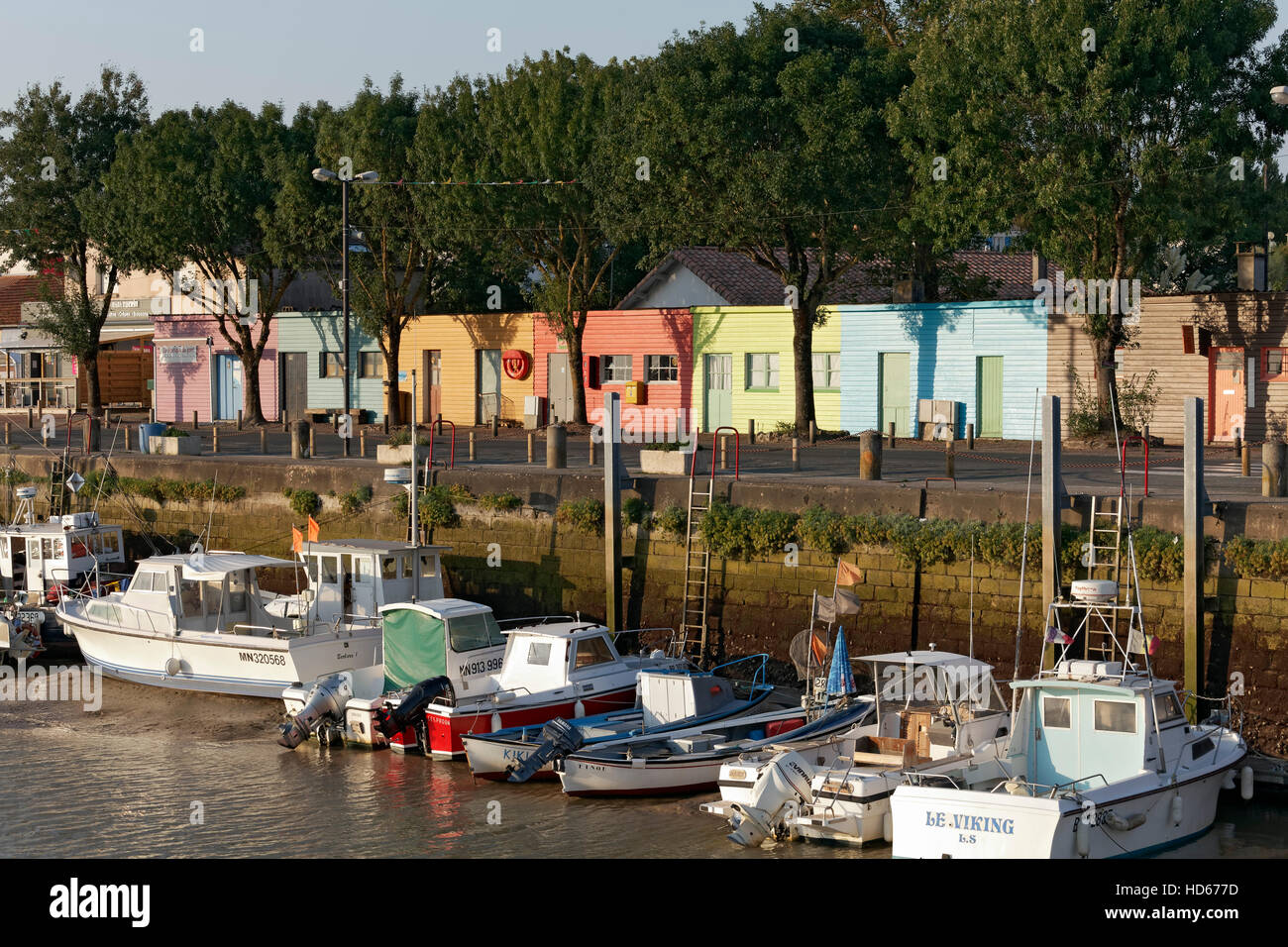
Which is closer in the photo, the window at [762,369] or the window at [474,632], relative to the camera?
the window at [474,632]

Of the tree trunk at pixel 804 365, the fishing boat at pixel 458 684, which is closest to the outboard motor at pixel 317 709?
the fishing boat at pixel 458 684

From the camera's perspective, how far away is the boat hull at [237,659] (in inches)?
870

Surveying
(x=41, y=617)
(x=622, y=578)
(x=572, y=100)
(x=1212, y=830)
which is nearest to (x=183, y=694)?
(x=41, y=617)

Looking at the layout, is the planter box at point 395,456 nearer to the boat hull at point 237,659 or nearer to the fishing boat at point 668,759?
the boat hull at point 237,659

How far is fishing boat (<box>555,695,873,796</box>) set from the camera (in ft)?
55.5

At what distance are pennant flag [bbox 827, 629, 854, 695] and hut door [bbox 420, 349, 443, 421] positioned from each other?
26583 mm

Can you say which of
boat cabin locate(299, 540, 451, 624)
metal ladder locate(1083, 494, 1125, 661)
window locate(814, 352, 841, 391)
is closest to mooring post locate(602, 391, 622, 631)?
boat cabin locate(299, 540, 451, 624)

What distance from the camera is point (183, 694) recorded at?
23.5 m

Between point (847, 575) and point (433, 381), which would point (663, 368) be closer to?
point (433, 381)

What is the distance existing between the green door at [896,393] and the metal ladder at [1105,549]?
53.8 feet

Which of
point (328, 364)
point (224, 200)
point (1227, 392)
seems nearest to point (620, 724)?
point (1227, 392)

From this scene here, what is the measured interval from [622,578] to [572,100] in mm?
17665
